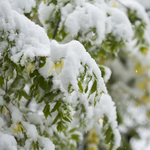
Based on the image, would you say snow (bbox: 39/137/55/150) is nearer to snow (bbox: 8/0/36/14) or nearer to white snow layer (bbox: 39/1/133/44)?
white snow layer (bbox: 39/1/133/44)

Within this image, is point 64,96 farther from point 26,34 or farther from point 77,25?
point 77,25

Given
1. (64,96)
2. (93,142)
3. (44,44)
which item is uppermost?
(44,44)

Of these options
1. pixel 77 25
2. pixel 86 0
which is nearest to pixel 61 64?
pixel 77 25

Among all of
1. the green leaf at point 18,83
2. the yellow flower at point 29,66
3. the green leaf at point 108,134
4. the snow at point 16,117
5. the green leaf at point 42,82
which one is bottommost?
the green leaf at point 108,134

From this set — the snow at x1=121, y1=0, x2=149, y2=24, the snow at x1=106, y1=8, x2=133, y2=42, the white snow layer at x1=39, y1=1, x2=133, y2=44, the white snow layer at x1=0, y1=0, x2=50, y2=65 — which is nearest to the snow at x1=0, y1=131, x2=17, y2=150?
the white snow layer at x1=0, y1=0, x2=50, y2=65

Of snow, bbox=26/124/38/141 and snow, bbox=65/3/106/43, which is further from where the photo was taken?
snow, bbox=65/3/106/43

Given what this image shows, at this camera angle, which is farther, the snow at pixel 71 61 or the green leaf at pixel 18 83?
the green leaf at pixel 18 83

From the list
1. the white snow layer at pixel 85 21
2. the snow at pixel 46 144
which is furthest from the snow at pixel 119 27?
the snow at pixel 46 144

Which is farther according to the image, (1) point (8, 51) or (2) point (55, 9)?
(2) point (55, 9)

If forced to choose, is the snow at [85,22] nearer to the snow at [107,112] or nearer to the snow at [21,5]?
the snow at [21,5]

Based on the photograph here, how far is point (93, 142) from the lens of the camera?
3008 mm

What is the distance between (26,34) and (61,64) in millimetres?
220

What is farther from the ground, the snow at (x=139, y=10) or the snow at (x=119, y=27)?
the snow at (x=139, y=10)

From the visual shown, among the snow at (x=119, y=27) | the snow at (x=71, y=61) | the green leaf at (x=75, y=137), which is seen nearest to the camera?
the snow at (x=71, y=61)
